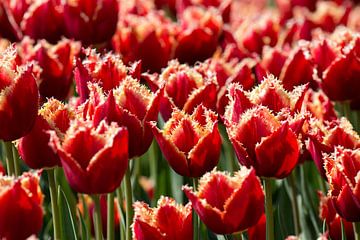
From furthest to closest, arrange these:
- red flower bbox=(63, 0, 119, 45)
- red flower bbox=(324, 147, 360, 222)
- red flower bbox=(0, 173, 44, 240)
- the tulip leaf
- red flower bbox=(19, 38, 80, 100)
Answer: red flower bbox=(63, 0, 119, 45), red flower bbox=(19, 38, 80, 100), the tulip leaf, red flower bbox=(324, 147, 360, 222), red flower bbox=(0, 173, 44, 240)

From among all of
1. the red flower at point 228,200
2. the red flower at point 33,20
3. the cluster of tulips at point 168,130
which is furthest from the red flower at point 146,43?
the red flower at point 228,200

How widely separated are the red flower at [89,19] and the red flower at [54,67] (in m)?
0.15

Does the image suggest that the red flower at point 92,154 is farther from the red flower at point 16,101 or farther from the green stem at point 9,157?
the green stem at point 9,157

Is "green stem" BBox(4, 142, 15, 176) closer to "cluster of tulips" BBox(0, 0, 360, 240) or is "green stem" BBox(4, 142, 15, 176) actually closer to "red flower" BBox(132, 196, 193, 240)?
"cluster of tulips" BBox(0, 0, 360, 240)

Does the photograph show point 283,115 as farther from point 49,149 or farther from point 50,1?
point 50,1

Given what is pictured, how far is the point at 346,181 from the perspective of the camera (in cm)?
138

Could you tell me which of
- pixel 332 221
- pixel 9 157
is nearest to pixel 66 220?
pixel 9 157

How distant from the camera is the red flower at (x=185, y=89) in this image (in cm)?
167

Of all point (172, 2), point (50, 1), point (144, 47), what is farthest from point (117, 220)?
point (172, 2)

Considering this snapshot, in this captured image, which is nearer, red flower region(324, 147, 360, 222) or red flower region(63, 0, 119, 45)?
red flower region(324, 147, 360, 222)

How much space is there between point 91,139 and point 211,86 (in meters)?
0.45

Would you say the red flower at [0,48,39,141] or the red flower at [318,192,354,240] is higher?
the red flower at [0,48,39,141]

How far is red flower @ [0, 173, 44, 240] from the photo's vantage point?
1.25 metres

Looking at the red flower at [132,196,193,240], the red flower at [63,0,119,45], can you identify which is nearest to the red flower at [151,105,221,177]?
the red flower at [132,196,193,240]
